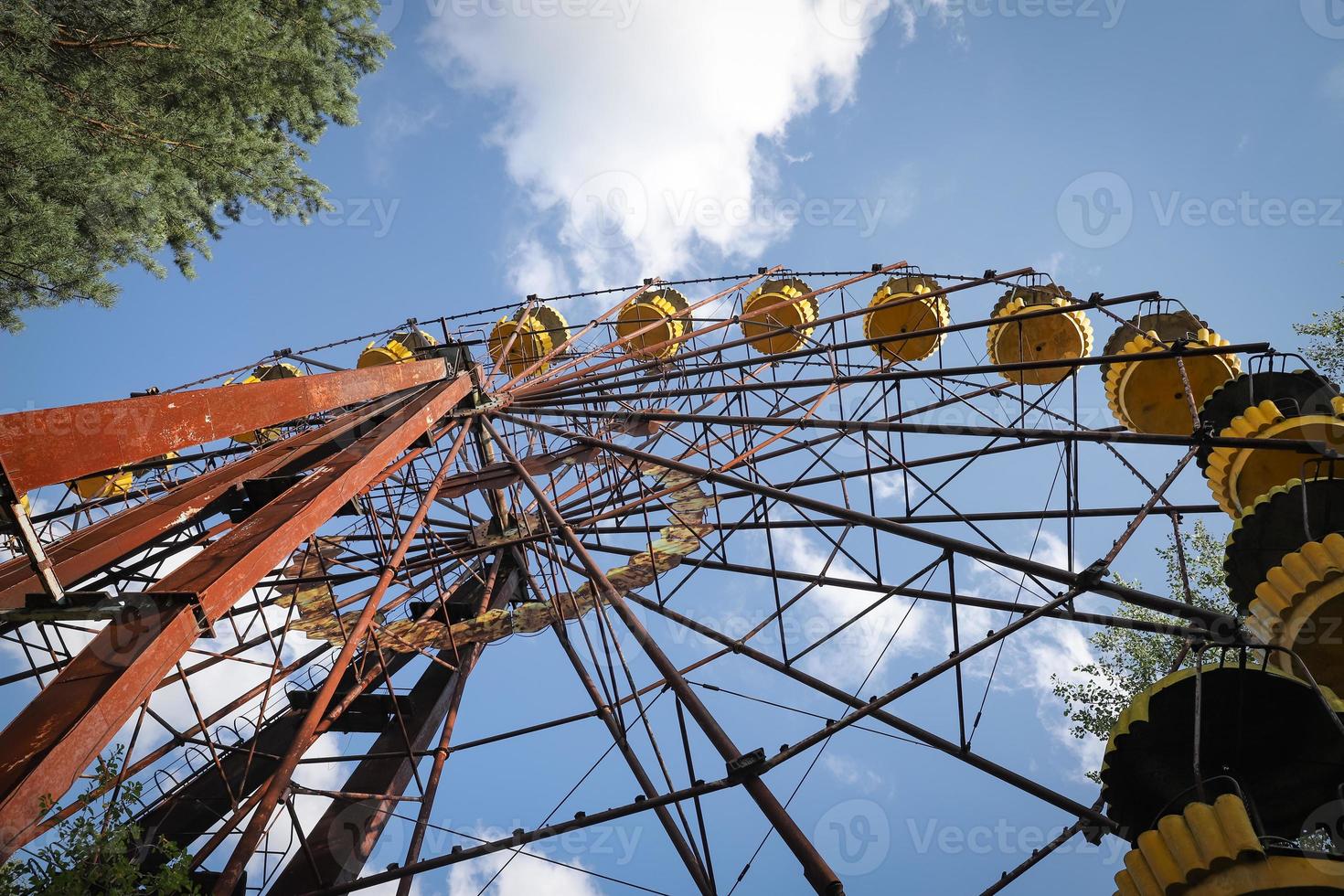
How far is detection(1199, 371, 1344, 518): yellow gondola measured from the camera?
8.17 metres

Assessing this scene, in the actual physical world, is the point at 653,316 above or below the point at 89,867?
above

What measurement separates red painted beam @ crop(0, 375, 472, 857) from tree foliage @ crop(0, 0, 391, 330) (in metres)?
7.55

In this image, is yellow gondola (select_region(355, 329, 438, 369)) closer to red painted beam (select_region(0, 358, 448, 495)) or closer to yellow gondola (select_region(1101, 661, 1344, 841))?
red painted beam (select_region(0, 358, 448, 495))

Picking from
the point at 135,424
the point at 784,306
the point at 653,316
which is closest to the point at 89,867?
the point at 135,424

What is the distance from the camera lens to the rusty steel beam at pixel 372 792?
811 centimetres

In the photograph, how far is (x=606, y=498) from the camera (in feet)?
47.0

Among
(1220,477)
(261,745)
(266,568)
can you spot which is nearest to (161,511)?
(266,568)

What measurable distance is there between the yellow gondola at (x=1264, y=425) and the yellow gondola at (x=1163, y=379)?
60.3 inches

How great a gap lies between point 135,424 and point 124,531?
172 centimetres

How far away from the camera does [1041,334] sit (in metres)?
14.8

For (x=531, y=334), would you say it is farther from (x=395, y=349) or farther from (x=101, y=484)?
(x=101, y=484)

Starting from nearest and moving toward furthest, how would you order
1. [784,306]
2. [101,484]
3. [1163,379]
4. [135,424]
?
[135,424]
[1163,379]
[101,484]
[784,306]

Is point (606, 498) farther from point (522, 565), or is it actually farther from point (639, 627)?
point (639, 627)

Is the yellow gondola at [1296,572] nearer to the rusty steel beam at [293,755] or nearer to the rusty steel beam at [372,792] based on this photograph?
the rusty steel beam at [293,755]
